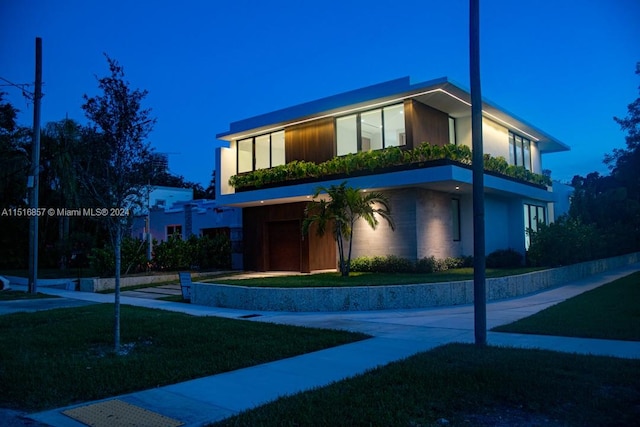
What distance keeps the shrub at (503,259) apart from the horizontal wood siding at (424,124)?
550 centimetres

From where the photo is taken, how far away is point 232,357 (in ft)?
24.9

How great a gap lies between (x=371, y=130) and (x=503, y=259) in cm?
813

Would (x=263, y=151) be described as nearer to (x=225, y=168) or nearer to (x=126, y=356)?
(x=225, y=168)

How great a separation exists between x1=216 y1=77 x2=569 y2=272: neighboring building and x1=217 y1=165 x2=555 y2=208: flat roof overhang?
0.04 meters

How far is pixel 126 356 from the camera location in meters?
7.68

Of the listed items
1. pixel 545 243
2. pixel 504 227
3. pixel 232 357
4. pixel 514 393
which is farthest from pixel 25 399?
pixel 504 227

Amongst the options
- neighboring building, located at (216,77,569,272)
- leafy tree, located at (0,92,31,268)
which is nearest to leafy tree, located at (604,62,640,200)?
neighboring building, located at (216,77,569,272)

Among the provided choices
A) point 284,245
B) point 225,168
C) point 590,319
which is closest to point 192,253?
point 225,168

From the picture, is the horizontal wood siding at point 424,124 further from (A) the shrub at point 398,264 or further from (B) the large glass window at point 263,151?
(B) the large glass window at point 263,151

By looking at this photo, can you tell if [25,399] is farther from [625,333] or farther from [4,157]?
[4,157]

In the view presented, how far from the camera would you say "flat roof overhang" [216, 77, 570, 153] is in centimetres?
1853

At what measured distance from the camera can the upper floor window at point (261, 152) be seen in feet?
78.7

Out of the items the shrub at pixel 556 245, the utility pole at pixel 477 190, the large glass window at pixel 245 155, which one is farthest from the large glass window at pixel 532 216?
the utility pole at pixel 477 190

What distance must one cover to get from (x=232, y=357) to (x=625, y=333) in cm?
669
